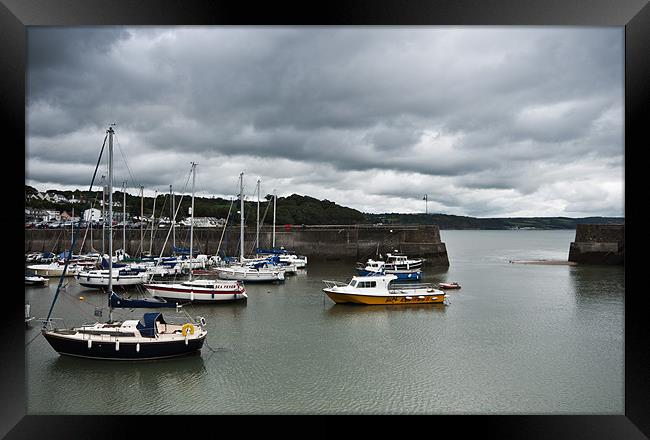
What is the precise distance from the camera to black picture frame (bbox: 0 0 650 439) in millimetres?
2688

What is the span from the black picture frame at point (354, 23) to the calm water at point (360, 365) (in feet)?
5.23

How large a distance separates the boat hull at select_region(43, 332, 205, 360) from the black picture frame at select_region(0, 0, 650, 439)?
10.8 ft

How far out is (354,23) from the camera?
2.80 m

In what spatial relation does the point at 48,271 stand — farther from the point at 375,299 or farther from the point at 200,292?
the point at 375,299

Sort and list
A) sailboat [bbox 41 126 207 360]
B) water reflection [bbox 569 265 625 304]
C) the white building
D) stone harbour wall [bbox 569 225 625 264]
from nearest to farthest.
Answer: sailboat [bbox 41 126 207 360]
the white building
water reflection [bbox 569 265 625 304]
stone harbour wall [bbox 569 225 625 264]

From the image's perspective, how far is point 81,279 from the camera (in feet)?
41.3

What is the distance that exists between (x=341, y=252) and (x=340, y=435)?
1921 cm

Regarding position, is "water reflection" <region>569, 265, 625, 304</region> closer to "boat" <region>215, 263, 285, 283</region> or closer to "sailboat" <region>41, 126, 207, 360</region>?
"boat" <region>215, 263, 285, 283</region>

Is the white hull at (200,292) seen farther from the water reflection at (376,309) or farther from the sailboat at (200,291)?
the water reflection at (376,309)

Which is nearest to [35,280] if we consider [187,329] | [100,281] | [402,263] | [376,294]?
[100,281]

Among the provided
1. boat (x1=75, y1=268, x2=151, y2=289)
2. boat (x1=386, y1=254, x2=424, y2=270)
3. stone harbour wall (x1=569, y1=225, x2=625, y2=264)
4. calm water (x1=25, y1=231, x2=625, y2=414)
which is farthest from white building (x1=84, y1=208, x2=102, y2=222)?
stone harbour wall (x1=569, y1=225, x2=625, y2=264)

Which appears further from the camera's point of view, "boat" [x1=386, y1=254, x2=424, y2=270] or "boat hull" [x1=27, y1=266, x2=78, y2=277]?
"boat" [x1=386, y1=254, x2=424, y2=270]
